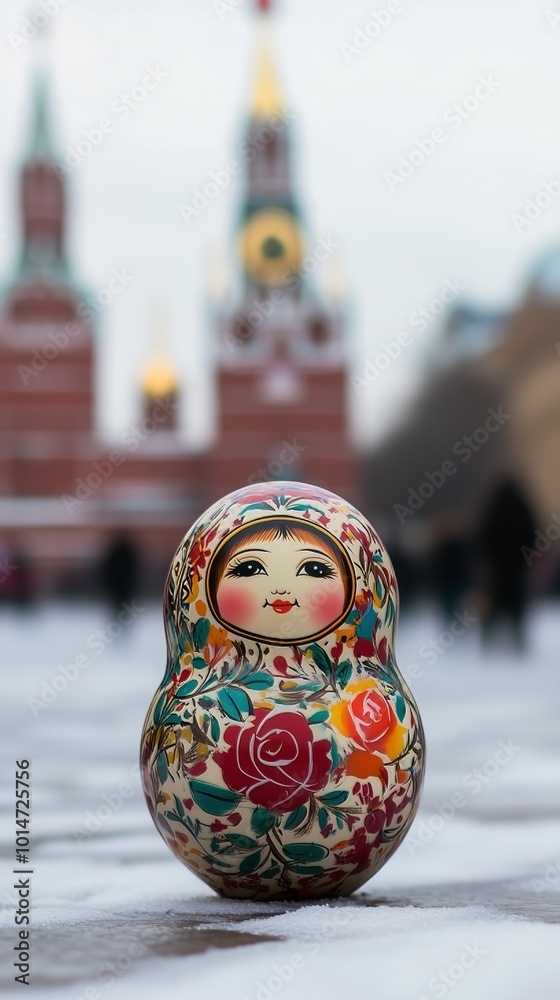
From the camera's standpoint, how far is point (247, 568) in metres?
4.62

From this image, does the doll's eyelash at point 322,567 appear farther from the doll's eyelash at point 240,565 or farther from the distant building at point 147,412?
the distant building at point 147,412

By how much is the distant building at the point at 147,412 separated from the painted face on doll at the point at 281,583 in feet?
147

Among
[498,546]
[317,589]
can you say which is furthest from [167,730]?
[498,546]

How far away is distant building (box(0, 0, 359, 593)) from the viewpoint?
52.0 metres

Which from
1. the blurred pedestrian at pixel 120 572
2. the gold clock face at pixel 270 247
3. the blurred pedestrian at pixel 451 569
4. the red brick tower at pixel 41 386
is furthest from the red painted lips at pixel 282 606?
the gold clock face at pixel 270 247

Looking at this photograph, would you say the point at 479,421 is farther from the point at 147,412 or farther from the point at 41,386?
the point at 41,386

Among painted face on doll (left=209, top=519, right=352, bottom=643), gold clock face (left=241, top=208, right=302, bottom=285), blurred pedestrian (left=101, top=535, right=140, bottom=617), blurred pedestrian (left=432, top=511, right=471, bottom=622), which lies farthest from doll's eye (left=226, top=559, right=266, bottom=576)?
gold clock face (left=241, top=208, right=302, bottom=285)

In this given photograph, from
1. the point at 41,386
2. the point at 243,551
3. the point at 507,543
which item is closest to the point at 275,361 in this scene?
the point at 41,386

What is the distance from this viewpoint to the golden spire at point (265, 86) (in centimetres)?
6072

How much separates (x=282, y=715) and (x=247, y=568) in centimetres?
47

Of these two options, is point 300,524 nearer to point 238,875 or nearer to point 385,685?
point 385,685

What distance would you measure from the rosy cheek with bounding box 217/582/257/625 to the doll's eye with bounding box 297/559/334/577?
179 millimetres

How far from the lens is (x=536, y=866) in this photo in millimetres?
5547

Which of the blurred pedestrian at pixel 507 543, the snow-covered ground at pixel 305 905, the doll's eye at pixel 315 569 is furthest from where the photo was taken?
the blurred pedestrian at pixel 507 543
